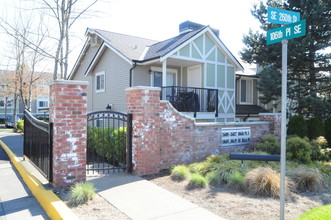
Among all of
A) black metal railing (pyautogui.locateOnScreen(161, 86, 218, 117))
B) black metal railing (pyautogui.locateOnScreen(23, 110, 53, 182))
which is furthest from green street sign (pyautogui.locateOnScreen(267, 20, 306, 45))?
black metal railing (pyautogui.locateOnScreen(161, 86, 218, 117))

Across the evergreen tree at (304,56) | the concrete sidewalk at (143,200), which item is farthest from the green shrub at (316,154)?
the concrete sidewalk at (143,200)

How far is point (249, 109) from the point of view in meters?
16.9

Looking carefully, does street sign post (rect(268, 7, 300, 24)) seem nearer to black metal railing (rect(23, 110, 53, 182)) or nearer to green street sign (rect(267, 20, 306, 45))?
green street sign (rect(267, 20, 306, 45))

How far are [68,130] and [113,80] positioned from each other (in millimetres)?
9463

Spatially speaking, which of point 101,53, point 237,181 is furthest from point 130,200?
point 101,53

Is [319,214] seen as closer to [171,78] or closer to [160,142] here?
[160,142]

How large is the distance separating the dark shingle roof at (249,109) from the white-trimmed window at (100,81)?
330 inches

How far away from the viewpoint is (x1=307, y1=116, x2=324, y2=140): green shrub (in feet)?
34.4

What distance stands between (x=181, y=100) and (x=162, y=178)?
6.08 m

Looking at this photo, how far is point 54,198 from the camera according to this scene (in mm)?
4551

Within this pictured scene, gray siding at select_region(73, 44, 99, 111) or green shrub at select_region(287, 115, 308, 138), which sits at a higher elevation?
gray siding at select_region(73, 44, 99, 111)

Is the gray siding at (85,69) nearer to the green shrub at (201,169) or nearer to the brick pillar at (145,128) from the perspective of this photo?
the brick pillar at (145,128)

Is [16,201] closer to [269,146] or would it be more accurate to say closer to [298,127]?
[269,146]

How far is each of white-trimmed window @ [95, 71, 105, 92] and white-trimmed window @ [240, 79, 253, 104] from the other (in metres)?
9.05
